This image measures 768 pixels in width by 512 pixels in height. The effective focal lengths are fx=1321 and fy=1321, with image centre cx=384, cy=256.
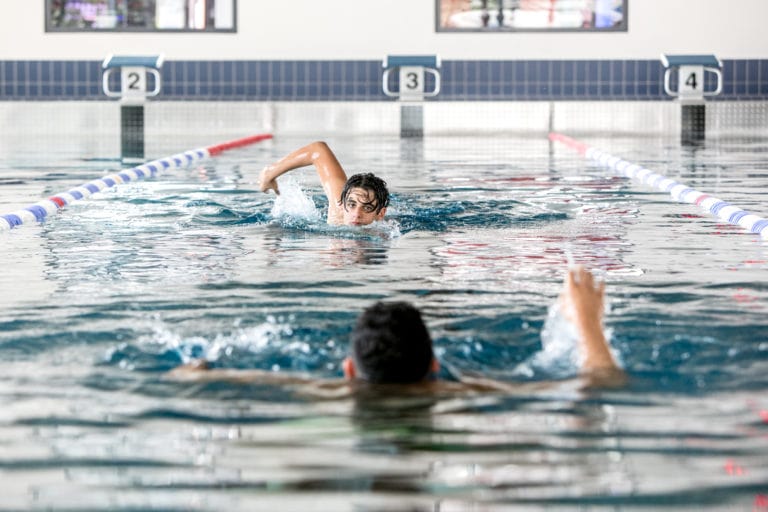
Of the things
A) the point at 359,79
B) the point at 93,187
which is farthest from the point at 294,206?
the point at 359,79

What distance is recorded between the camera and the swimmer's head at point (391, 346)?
112 inches

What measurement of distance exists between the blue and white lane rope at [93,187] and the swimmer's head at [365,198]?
174cm

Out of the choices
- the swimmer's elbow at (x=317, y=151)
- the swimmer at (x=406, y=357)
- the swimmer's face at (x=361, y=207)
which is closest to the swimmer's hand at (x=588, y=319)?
the swimmer at (x=406, y=357)

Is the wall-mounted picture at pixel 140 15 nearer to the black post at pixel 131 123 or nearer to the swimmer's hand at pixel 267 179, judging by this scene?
the black post at pixel 131 123

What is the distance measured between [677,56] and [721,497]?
1441 centimetres

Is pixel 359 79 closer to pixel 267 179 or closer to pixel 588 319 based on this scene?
pixel 267 179

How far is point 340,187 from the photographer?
6512mm

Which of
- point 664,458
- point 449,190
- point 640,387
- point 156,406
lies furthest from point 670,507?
point 449,190

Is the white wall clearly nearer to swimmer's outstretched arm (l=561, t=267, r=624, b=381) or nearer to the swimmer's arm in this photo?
swimmer's outstretched arm (l=561, t=267, r=624, b=381)

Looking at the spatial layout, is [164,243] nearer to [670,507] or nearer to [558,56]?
[670,507]

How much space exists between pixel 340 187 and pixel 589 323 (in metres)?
3.46

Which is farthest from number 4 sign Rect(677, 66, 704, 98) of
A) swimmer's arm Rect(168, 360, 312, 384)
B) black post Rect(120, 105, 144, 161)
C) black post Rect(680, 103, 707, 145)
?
swimmer's arm Rect(168, 360, 312, 384)

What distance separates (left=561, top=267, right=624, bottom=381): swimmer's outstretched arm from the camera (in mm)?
3119

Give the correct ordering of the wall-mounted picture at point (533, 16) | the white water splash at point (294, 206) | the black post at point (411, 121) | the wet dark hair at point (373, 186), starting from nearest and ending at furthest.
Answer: the wet dark hair at point (373, 186), the white water splash at point (294, 206), the black post at point (411, 121), the wall-mounted picture at point (533, 16)
